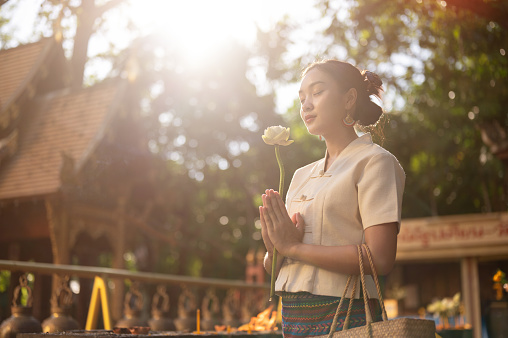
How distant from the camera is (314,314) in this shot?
77.4 inches

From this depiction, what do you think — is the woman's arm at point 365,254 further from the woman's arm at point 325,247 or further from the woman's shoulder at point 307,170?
the woman's shoulder at point 307,170

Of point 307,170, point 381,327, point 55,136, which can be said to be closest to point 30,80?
point 55,136

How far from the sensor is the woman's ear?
7.14 ft

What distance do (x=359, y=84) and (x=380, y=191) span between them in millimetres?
494

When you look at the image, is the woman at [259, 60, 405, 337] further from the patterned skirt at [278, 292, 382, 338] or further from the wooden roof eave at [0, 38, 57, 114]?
the wooden roof eave at [0, 38, 57, 114]

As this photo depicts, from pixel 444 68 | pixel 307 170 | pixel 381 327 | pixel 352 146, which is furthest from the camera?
pixel 444 68

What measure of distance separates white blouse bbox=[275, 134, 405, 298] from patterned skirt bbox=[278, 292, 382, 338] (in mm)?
38

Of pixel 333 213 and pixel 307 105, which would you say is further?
pixel 307 105

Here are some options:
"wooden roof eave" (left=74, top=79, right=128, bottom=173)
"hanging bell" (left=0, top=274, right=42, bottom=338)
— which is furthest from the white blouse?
"wooden roof eave" (left=74, top=79, right=128, bottom=173)

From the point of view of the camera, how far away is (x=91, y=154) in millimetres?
10688

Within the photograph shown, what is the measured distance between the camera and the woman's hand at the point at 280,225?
2.00m

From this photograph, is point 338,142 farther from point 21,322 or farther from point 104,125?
point 104,125

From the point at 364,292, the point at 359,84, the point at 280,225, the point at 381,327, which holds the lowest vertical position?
the point at 381,327

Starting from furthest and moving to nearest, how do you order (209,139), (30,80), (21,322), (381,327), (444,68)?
1. (209,139)
2. (30,80)
3. (444,68)
4. (21,322)
5. (381,327)
